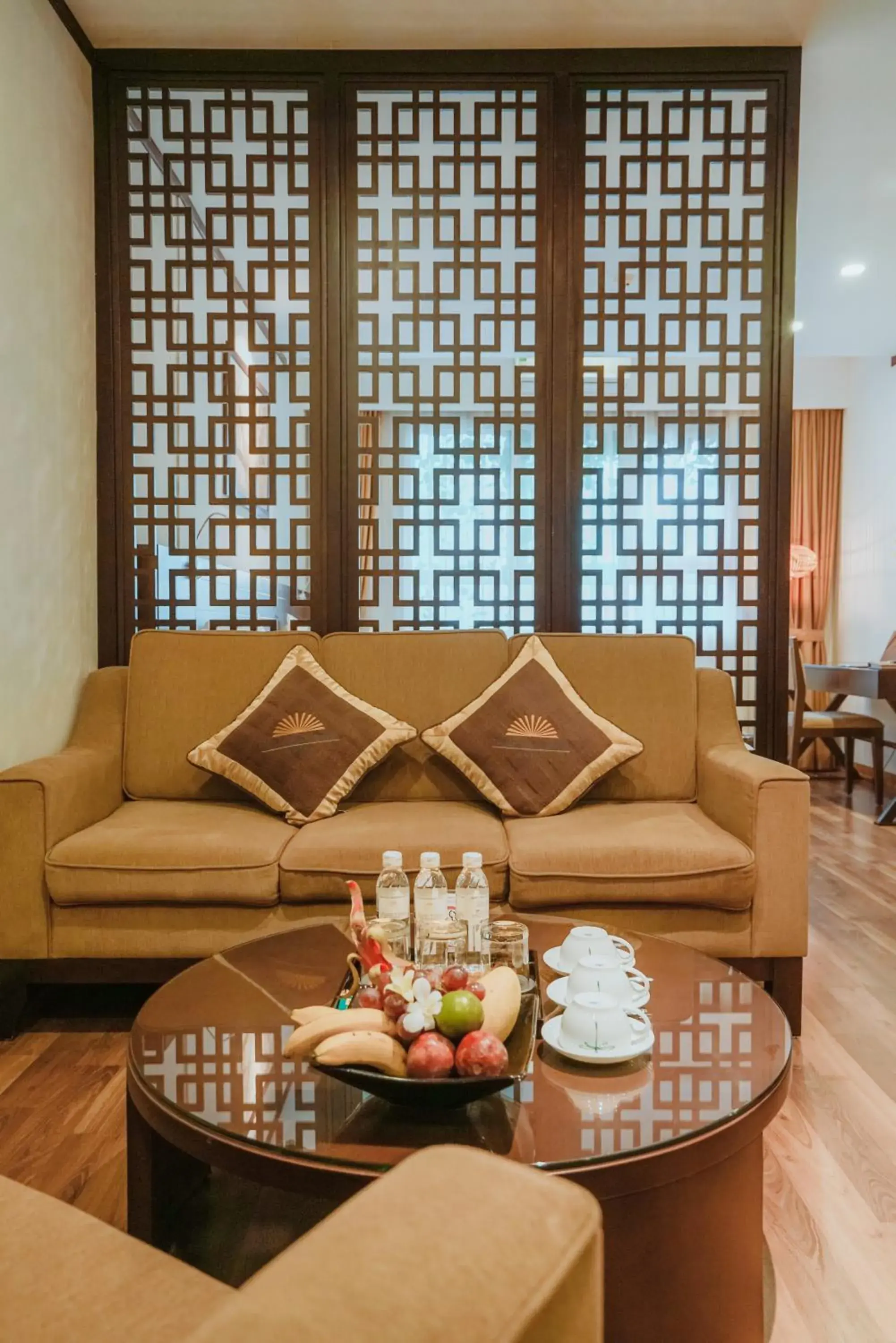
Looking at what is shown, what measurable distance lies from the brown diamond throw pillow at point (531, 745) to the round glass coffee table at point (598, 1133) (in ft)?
3.68

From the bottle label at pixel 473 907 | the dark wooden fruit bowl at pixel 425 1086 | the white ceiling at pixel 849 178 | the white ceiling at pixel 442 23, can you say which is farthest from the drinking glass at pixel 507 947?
the white ceiling at pixel 849 178

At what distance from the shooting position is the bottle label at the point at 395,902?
5.34ft

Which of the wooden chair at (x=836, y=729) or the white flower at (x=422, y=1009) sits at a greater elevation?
the white flower at (x=422, y=1009)

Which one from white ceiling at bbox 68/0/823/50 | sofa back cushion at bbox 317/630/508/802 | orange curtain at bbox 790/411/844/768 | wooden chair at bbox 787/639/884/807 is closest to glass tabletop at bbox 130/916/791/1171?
sofa back cushion at bbox 317/630/508/802

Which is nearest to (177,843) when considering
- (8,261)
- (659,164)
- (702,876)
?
(702,876)

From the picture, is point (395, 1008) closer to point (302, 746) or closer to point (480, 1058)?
point (480, 1058)

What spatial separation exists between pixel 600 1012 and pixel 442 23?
3.03 metres

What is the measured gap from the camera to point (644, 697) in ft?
8.98

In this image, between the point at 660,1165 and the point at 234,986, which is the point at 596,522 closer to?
the point at 234,986

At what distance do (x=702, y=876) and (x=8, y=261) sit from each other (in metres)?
2.42

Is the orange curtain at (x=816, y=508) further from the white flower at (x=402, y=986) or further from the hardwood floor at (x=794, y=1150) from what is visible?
the white flower at (x=402, y=986)

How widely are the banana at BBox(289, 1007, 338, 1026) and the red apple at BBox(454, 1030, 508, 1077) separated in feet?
0.65

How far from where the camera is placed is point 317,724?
99.8 inches

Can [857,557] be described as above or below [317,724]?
above
